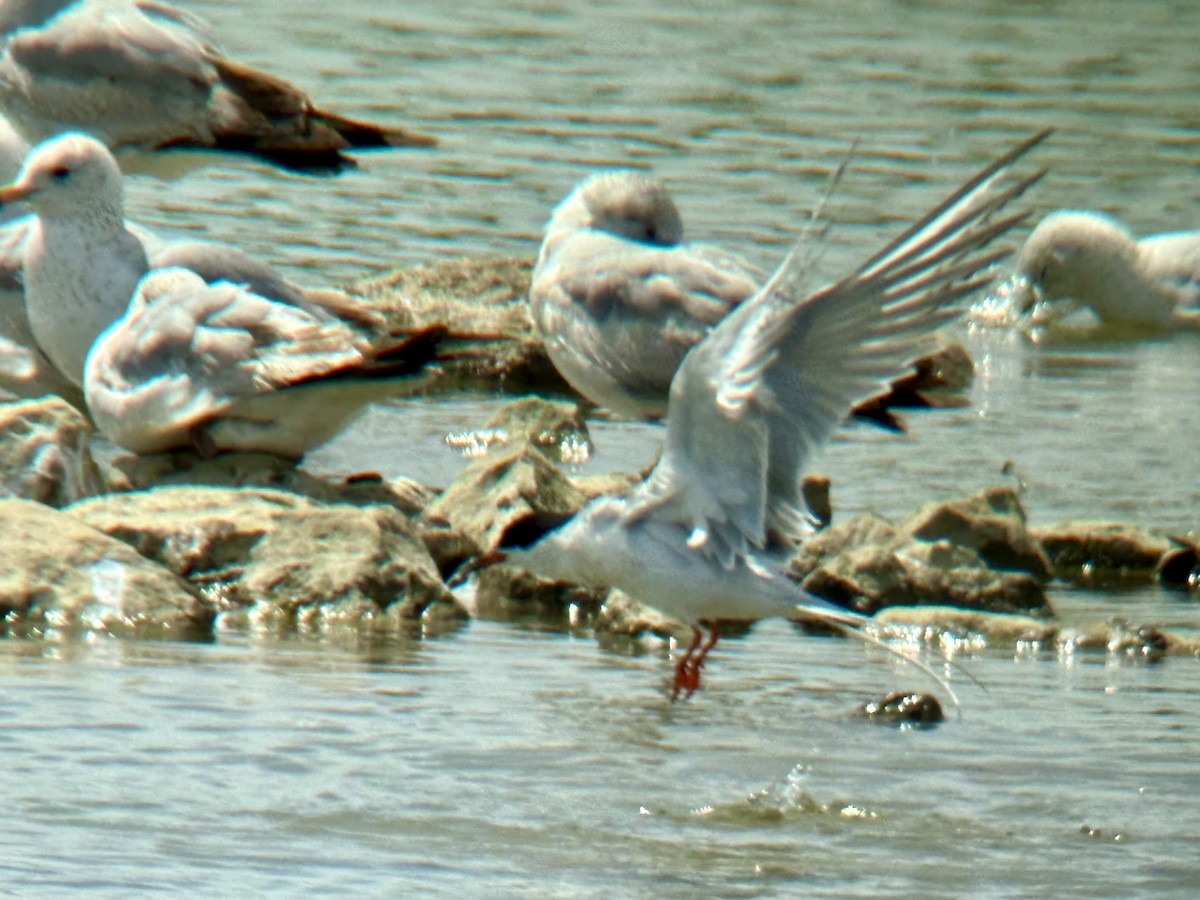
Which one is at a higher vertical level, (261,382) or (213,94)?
(213,94)

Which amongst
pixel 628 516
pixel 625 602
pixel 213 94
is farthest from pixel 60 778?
pixel 213 94

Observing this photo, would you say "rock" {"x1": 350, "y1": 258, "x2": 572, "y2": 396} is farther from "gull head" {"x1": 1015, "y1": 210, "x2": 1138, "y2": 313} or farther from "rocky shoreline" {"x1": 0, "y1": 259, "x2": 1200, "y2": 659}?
"gull head" {"x1": 1015, "y1": 210, "x2": 1138, "y2": 313}

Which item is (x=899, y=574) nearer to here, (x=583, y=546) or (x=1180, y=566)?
(x=1180, y=566)

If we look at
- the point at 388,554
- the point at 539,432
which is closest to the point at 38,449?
the point at 388,554

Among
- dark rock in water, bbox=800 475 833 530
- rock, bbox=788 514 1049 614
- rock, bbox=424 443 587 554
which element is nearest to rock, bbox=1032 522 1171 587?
rock, bbox=788 514 1049 614

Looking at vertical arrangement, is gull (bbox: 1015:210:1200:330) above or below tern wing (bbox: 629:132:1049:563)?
above

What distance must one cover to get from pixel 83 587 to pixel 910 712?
85.9 inches

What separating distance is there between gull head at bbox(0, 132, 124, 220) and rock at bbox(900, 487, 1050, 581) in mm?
3028

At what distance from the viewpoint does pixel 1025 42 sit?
2039 centimetres

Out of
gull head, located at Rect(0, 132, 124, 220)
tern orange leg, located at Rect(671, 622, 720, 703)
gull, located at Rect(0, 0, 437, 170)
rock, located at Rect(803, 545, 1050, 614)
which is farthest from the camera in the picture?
gull, located at Rect(0, 0, 437, 170)

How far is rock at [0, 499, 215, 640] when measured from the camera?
6160 mm

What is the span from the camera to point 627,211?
28.8 ft

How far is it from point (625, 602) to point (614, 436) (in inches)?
102

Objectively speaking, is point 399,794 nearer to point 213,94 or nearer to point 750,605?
point 750,605
